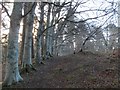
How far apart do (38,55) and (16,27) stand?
774 centimetres

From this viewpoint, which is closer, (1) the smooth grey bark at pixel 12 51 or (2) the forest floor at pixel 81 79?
(2) the forest floor at pixel 81 79

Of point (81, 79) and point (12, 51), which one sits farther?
point (12, 51)

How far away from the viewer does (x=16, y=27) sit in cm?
1286

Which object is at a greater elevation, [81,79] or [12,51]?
[12,51]

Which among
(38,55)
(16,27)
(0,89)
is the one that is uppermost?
(16,27)

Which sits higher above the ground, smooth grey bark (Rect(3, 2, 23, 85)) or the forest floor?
smooth grey bark (Rect(3, 2, 23, 85))

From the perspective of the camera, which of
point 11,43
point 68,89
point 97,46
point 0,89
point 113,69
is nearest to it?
point 68,89

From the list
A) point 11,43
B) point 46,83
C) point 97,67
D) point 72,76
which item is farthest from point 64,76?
point 11,43

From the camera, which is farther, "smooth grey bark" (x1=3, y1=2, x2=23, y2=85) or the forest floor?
"smooth grey bark" (x1=3, y1=2, x2=23, y2=85)

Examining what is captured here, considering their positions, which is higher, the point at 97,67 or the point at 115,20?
the point at 115,20

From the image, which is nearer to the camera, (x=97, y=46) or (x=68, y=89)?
(x=68, y=89)

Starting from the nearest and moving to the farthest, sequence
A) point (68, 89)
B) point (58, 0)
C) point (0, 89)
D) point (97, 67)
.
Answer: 1. point (68, 89)
2. point (0, 89)
3. point (97, 67)
4. point (58, 0)

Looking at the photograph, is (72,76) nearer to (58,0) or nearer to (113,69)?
(113,69)

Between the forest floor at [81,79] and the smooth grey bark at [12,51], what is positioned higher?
the smooth grey bark at [12,51]
